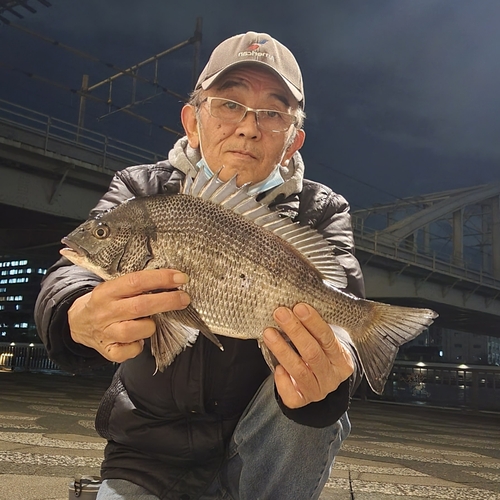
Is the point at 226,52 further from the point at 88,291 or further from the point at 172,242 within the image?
the point at 88,291

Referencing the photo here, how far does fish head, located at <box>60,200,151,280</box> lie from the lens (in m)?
2.17

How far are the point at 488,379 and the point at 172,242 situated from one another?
1484 cm

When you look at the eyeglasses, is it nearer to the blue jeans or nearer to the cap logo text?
the cap logo text

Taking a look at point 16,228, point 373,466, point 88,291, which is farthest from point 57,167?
point 88,291

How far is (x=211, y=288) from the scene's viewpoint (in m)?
2.13

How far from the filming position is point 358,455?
6.41 meters

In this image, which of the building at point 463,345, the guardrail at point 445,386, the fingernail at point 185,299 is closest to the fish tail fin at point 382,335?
the fingernail at point 185,299

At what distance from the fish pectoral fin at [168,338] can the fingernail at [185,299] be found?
0.41 feet

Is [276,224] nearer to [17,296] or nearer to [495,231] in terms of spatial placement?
[495,231]

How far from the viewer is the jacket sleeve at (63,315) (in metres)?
2.41

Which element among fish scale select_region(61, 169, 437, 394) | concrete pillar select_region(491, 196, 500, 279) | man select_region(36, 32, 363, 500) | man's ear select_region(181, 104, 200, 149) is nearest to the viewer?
fish scale select_region(61, 169, 437, 394)

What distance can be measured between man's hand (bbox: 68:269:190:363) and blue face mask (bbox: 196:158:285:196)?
100 centimetres

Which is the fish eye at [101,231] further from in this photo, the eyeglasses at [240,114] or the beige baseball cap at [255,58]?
the beige baseball cap at [255,58]

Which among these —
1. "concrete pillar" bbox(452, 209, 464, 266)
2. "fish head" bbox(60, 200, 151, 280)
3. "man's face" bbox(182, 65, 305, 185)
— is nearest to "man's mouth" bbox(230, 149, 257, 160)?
"man's face" bbox(182, 65, 305, 185)
